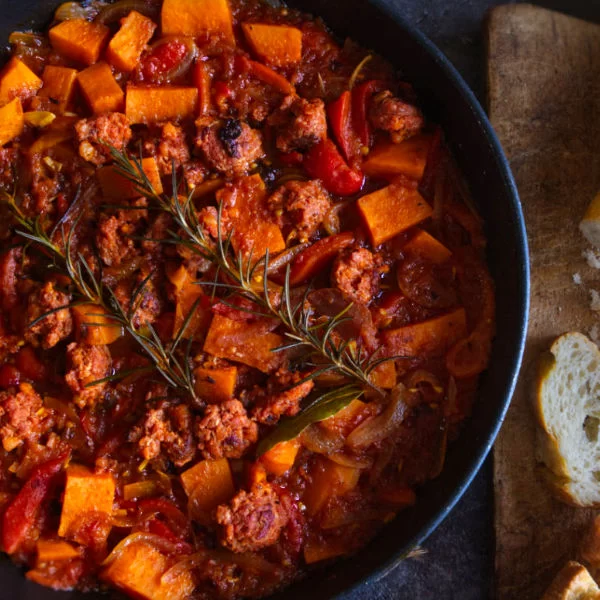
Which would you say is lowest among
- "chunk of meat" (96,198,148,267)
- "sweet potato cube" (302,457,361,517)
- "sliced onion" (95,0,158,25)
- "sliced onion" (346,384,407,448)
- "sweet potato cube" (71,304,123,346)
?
"sweet potato cube" (302,457,361,517)

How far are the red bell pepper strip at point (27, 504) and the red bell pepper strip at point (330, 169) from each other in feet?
6.79

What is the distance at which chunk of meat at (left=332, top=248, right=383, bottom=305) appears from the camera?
387 centimetres

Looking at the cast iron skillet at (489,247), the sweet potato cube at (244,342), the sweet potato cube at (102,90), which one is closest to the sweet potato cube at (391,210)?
the cast iron skillet at (489,247)

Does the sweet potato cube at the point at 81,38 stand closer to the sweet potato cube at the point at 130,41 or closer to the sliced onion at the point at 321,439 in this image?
the sweet potato cube at the point at 130,41

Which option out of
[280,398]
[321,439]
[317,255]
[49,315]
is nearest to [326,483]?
[321,439]

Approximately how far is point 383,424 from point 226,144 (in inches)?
66.5

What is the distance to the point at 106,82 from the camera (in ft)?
13.1

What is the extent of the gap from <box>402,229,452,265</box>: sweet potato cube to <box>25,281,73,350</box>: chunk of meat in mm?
1842

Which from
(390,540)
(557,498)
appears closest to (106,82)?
(390,540)

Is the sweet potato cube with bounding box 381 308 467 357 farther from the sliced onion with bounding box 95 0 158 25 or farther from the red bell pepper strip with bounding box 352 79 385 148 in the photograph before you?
the sliced onion with bounding box 95 0 158 25

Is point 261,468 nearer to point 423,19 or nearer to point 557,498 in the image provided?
point 557,498

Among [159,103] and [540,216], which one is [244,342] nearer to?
[159,103]

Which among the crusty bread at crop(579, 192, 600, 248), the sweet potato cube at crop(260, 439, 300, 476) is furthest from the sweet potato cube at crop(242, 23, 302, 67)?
the sweet potato cube at crop(260, 439, 300, 476)

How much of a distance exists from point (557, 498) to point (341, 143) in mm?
2539
